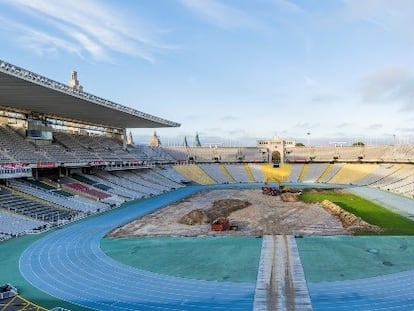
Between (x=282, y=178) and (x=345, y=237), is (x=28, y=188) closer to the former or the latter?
(x=345, y=237)

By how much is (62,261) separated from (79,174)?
30796mm

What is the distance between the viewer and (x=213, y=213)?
126 ft

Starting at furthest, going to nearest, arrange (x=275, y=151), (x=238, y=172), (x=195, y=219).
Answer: (x=275, y=151) → (x=238, y=172) → (x=195, y=219)

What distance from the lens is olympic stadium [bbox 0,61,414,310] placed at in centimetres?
1764

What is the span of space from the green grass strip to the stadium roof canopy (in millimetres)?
24171

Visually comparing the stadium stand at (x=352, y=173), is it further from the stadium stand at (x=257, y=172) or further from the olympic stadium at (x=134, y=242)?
the stadium stand at (x=257, y=172)

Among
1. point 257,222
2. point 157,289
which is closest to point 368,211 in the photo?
point 257,222

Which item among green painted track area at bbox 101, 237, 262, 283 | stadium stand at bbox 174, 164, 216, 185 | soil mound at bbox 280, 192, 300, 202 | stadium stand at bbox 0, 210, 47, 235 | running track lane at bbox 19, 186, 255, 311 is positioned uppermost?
stadium stand at bbox 174, 164, 216, 185

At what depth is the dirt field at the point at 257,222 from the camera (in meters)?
30.8

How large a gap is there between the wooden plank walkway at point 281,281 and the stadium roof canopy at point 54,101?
20.2 meters

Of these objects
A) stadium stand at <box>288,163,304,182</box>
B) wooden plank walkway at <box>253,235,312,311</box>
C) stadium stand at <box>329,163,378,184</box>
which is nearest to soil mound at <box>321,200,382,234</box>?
wooden plank walkway at <box>253,235,312,311</box>

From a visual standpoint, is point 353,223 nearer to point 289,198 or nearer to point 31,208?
point 289,198

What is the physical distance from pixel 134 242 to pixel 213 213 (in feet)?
37.7

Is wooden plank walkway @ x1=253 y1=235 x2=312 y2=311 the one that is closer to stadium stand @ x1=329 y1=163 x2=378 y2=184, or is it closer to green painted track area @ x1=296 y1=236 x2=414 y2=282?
green painted track area @ x1=296 y1=236 x2=414 y2=282
